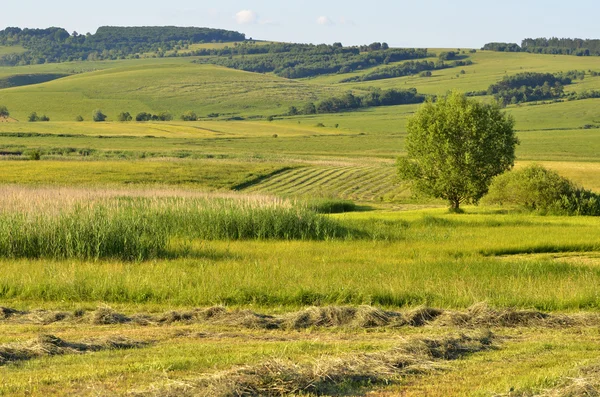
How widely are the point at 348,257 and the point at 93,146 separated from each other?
77700 millimetres

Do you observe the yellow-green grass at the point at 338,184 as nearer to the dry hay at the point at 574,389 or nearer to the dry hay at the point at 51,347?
the dry hay at the point at 51,347

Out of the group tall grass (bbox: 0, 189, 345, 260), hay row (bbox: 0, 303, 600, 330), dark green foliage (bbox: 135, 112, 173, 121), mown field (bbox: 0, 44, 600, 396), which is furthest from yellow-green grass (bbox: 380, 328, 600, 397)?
dark green foliage (bbox: 135, 112, 173, 121)

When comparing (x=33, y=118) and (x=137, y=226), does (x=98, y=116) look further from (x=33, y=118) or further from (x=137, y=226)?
(x=137, y=226)

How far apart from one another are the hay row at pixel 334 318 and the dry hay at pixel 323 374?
10.2ft

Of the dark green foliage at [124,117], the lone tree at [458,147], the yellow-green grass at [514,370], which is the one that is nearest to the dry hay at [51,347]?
the yellow-green grass at [514,370]

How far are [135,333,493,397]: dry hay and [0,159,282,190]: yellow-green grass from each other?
48.6 metres

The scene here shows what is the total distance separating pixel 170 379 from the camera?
9805 mm

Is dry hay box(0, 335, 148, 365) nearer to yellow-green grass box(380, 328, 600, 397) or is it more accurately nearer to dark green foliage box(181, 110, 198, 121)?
yellow-green grass box(380, 328, 600, 397)

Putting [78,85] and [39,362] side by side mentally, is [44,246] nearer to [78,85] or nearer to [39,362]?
[39,362]

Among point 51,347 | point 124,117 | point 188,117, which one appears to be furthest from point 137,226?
point 188,117

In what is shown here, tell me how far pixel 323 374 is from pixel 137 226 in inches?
727

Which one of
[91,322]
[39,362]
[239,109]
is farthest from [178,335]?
[239,109]

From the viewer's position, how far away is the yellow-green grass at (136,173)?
198 feet

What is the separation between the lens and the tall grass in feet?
79.8
